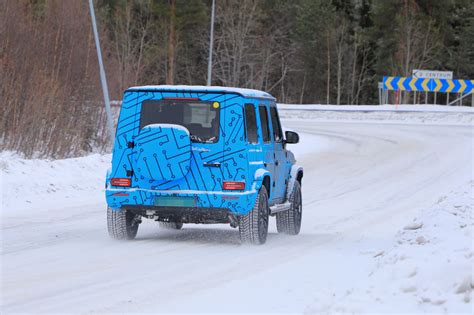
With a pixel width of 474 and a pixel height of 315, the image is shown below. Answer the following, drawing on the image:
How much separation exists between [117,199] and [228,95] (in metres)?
1.89

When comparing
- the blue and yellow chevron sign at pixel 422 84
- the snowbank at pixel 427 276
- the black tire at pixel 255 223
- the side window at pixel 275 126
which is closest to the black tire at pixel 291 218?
the side window at pixel 275 126

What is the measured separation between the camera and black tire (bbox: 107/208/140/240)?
12.5m

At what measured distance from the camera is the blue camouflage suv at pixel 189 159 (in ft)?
39.4

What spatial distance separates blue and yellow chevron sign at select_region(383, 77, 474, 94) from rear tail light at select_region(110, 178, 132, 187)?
151 ft

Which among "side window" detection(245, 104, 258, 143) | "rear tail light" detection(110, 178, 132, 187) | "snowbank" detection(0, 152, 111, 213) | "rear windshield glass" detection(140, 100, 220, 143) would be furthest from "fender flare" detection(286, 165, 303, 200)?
"snowbank" detection(0, 152, 111, 213)

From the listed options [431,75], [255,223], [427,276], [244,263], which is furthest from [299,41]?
[427,276]

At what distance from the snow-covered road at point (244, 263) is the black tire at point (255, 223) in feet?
0.59

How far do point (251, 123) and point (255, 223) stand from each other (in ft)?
4.16

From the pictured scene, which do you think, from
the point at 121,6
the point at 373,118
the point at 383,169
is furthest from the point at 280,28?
the point at 383,169

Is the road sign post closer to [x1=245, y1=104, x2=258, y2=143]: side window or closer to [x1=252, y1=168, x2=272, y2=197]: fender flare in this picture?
[x1=245, y1=104, x2=258, y2=143]: side window

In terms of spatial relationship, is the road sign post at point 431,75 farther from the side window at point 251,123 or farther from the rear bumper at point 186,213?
the rear bumper at point 186,213

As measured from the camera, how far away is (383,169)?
92.9 feet

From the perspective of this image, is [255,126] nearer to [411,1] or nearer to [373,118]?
[373,118]

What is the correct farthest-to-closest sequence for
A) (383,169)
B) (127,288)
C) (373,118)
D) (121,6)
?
1. (121,6)
2. (373,118)
3. (383,169)
4. (127,288)
